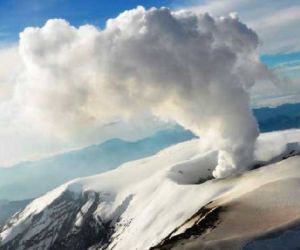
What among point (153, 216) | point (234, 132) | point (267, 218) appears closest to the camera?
point (267, 218)

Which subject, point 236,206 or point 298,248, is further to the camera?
point 236,206

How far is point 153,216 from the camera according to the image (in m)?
184

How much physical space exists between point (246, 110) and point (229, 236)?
103387 millimetres

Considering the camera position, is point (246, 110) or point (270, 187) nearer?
point (270, 187)

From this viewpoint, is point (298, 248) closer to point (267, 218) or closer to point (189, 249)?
point (189, 249)

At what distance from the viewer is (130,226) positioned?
19500cm

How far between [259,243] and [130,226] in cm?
11109

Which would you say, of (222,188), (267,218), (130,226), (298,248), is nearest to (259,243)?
(298,248)

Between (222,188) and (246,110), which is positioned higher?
(246,110)

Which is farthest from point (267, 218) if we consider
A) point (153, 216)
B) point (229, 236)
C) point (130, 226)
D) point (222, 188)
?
point (130, 226)

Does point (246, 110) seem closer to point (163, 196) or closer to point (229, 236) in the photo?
point (163, 196)

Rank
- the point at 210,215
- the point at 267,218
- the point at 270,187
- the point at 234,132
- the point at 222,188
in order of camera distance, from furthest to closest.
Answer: the point at 234,132
the point at 222,188
the point at 270,187
the point at 210,215
the point at 267,218

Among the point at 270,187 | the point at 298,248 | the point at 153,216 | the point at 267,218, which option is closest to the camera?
the point at 298,248

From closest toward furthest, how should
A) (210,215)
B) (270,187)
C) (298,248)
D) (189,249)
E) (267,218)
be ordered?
(298,248)
(189,249)
(267,218)
(210,215)
(270,187)
